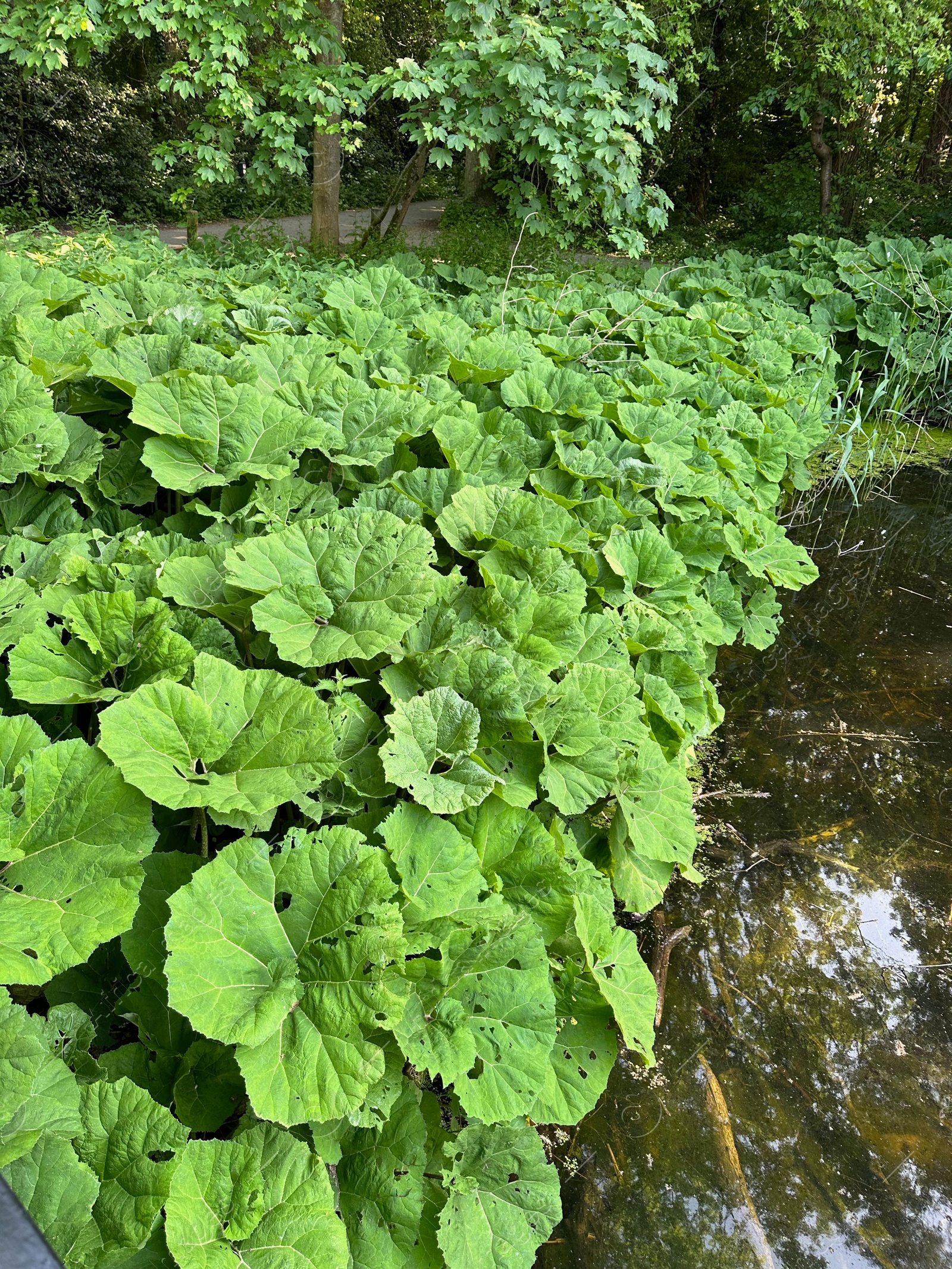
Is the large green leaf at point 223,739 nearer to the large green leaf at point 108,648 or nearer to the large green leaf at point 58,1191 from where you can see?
the large green leaf at point 108,648

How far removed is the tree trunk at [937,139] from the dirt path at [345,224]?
7452 mm

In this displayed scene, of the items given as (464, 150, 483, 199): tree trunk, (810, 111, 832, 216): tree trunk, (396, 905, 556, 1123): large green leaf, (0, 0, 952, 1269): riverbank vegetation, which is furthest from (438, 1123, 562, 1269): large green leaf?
(810, 111, 832, 216): tree trunk

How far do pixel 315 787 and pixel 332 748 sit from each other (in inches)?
2.6

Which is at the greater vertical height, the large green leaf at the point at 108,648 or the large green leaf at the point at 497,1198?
the large green leaf at the point at 108,648

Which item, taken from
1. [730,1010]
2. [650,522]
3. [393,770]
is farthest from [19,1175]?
[650,522]

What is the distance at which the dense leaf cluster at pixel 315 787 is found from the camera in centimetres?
108

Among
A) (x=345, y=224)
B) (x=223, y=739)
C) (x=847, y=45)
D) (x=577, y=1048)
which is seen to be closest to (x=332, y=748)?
(x=223, y=739)

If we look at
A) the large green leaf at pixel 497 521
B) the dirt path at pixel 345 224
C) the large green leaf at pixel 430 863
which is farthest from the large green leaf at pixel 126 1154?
the dirt path at pixel 345 224

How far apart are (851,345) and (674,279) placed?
1.93m

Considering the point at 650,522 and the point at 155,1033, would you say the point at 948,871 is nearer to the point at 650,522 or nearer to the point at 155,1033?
the point at 650,522

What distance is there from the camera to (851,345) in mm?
6695

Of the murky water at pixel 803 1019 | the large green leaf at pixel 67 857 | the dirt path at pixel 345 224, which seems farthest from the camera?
the dirt path at pixel 345 224

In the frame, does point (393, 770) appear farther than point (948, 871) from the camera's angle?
No

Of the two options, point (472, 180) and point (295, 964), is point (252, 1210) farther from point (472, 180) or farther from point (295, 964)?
point (472, 180)
